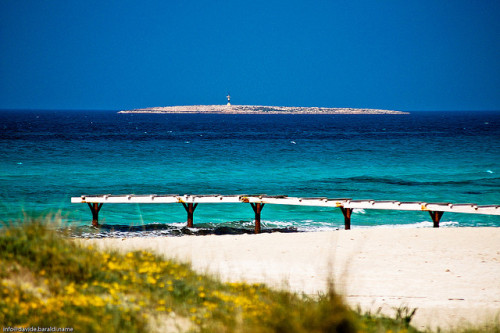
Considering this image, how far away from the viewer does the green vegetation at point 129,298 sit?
6711 mm

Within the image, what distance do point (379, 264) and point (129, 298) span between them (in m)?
7.62

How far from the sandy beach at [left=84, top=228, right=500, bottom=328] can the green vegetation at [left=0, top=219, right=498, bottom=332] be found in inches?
45.0

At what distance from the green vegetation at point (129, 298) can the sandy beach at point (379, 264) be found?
3.75ft

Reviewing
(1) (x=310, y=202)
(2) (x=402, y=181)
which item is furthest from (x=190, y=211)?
(2) (x=402, y=181)

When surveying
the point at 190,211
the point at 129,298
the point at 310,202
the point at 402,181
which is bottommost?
the point at 402,181

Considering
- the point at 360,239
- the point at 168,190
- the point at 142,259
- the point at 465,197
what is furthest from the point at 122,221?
the point at 465,197

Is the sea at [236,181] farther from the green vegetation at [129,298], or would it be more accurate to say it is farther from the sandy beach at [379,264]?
the sandy beach at [379,264]

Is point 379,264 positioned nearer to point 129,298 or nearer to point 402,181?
point 129,298

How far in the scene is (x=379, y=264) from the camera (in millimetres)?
13562

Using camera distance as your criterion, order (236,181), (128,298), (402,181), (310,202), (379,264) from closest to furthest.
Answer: (128,298) < (379,264) < (310,202) < (236,181) < (402,181)

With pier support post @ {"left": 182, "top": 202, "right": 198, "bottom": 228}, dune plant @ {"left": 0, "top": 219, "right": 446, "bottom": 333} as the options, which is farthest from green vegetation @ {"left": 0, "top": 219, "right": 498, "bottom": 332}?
pier support post @ {"left": 182, "top": 202, "right": 198, "bottom": 228}

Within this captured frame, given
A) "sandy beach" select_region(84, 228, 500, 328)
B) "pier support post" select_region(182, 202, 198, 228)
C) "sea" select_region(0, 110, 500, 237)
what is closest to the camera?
"sandy beach" select_region(84, 228, 500, 328)

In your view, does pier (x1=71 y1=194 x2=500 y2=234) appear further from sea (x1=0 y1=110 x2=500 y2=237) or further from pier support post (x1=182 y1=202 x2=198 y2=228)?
sea (x1=0 y1=110 x2=500 y2=237)

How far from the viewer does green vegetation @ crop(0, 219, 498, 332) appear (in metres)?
6.71
